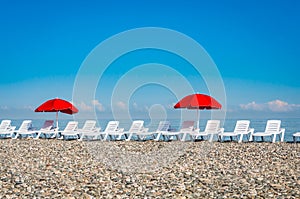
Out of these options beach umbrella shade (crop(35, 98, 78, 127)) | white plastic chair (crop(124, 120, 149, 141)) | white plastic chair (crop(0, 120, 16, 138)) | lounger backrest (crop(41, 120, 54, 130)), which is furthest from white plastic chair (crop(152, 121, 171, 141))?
white plastic chair (crop(0, 120, 16, 138))

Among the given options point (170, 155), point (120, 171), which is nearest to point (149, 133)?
point (170, 155)

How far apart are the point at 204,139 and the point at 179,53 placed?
3690mm

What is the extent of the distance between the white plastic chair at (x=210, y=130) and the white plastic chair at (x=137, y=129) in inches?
78.8

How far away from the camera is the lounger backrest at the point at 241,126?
1444cm

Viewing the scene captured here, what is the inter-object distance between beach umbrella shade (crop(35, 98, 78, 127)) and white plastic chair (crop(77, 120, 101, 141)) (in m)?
1.56

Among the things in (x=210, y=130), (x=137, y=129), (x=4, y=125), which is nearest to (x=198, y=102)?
(x=210, y=130)

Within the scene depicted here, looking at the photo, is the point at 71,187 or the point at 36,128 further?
the point at 36,128

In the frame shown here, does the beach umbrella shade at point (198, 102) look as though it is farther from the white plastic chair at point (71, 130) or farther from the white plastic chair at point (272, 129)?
the white plastic chair at point (71, 130)

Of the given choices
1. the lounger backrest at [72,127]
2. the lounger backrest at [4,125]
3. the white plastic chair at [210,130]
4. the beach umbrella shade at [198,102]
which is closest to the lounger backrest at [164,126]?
the beach umbrella shade at [198,102]

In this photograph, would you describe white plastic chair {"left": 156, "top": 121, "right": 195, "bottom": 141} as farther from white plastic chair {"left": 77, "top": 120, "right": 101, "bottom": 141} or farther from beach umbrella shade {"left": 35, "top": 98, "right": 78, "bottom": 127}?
beach umbrella shade {"left": 35, "top": 98, "right": 78, "bottom": 127}

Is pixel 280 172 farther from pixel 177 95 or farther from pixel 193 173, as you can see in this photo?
pixel 177 95

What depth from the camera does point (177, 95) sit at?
1623cm

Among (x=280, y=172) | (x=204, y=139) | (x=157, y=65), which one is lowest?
(x=280, y=172)

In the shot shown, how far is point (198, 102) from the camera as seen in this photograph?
50.2 feet
